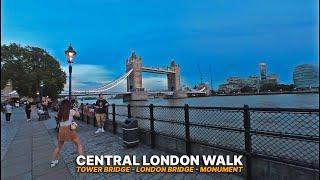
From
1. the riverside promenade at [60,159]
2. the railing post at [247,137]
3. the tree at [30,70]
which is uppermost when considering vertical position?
the tree at [30,70]

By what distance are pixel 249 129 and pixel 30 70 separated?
217 feet

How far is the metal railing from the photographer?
4379 mm

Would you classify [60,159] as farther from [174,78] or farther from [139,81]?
[174,78]

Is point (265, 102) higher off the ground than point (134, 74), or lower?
lower

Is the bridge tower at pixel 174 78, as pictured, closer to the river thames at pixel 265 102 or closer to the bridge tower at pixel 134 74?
the bridge tower at pixel 134 74

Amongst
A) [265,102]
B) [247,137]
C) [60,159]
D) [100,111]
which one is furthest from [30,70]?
[247,137]

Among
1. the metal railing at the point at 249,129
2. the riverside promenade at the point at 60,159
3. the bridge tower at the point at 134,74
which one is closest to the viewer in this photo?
the metal railing at the point at 249,129

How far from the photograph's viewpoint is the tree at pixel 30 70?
200 feet

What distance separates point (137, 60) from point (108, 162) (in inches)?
3878

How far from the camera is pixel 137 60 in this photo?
10450 centimetres

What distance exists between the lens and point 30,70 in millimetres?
64312

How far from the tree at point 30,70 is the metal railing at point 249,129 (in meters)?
56.2

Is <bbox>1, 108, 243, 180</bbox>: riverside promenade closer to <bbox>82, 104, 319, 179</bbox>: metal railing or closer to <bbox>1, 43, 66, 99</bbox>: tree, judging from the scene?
<bbox>82, 104, 319, 179</bbox>: metal railing

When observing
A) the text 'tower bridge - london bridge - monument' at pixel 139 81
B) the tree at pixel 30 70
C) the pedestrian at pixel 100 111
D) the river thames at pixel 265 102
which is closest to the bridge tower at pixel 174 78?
the text 'tower bridge - london bridge - monument' at pixel 139 81
